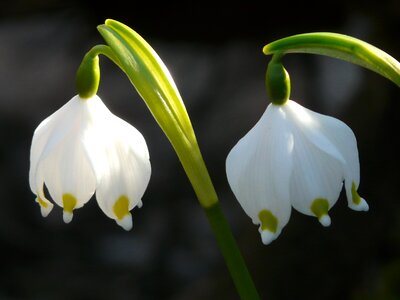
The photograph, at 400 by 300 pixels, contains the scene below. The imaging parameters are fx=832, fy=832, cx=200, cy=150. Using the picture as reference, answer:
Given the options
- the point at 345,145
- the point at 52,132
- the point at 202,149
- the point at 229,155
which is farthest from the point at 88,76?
the point at 202,149

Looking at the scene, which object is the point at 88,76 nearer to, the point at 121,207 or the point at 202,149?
the point at 121,207

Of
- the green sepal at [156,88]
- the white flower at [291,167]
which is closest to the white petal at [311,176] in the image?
the white flower at [291,167]

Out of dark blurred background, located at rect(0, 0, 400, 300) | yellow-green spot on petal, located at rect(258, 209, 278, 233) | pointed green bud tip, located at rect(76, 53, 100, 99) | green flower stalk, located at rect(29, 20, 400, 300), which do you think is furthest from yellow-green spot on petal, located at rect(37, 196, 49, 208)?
dark blurred background, located at rect(0, 0, 400, 300)

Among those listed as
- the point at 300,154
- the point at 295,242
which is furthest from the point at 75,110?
the point at 295,242

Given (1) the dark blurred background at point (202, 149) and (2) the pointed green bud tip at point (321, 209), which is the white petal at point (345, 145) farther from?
(1) the dark blurred background at point (202, 149)

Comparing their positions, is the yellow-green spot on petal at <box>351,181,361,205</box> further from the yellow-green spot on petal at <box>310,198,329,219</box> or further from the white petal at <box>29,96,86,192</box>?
the white petal at <box>29,96,86,192</box>

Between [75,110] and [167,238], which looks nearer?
[75,110]

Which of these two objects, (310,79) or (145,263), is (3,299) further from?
(310,79)
